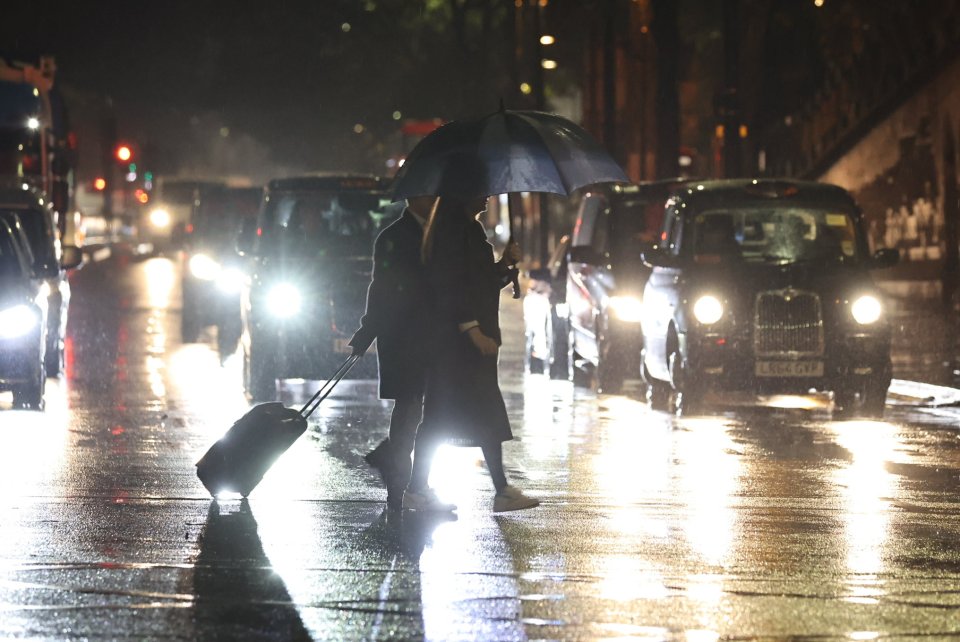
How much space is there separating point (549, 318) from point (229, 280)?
7401 millimetres

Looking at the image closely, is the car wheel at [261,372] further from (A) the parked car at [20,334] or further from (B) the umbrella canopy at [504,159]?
(B) the umbrella canopy at [504,159]

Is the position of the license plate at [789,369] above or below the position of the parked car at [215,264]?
below

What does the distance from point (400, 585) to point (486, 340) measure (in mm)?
2357

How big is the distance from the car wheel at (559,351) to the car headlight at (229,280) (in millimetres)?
6981

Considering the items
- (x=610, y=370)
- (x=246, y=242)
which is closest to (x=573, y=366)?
(x=610, y=370)

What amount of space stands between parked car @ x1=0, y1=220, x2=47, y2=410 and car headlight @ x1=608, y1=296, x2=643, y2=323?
542cm

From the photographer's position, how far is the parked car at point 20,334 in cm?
1642

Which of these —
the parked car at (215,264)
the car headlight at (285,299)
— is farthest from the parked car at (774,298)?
the parked car at (215,264)

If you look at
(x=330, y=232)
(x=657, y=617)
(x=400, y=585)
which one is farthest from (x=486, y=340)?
(x=330, y=232)

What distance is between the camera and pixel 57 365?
2066cm

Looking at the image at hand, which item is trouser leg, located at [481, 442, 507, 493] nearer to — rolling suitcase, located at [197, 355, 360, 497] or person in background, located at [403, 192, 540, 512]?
person in background, located at [403, 192, 540, 512]

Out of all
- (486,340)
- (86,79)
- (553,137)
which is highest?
(86,79)

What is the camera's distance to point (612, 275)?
65.6 ft

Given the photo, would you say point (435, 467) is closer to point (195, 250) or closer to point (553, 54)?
point (195, 250)
